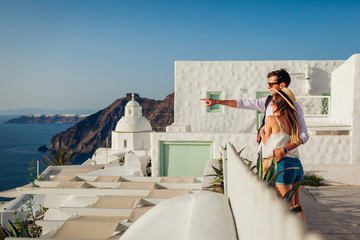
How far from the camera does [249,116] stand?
54.2 feet

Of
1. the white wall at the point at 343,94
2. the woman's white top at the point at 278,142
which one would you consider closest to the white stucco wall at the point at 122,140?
the white wall at the point at 343,94

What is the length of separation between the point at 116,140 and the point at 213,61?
28722mm

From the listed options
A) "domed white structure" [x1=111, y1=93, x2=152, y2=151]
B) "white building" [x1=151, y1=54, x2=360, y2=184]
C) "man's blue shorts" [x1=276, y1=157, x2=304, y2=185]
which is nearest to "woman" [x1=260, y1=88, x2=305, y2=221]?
"man's blue shorts" [x1=276, y1=157, x2=304, y2=185]

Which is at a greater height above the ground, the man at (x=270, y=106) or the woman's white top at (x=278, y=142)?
the man at (x=270, y=106)

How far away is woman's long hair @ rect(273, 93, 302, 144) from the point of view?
2629mm

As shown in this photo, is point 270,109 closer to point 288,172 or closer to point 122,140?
point 288,172

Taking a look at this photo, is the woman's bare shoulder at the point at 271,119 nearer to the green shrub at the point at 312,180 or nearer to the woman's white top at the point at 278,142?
the woman's white top at the point at 278,142

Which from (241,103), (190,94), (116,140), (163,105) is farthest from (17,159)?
(241,103)

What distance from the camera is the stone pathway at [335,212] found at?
3.46 metres

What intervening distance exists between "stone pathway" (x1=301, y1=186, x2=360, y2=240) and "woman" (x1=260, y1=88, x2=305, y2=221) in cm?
49

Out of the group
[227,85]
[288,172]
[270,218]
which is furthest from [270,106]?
[227,85]

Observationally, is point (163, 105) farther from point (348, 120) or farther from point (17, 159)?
point (348, 120)

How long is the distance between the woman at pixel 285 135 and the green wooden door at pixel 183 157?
391 inches

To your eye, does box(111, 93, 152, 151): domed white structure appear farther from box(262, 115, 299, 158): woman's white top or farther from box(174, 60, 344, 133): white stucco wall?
box(262, 115, 299, 158): woman's white top
